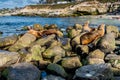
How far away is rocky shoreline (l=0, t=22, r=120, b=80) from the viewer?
15164 mm

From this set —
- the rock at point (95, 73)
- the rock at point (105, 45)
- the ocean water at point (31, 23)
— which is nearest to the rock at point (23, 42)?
the rock at point (105, 45)

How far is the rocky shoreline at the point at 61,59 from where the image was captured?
1516 centimetres

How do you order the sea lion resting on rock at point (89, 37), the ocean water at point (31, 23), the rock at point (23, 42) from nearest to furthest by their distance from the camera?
the rock at point (23, 42) < the sea lion resting on rock at point (89, 37) < the ocean water at point (31, 23)

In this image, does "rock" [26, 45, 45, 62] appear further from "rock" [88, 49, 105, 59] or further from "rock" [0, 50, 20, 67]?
"rock" [88, 49, 105, 59]

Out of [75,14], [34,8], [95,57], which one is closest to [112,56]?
[95,57]

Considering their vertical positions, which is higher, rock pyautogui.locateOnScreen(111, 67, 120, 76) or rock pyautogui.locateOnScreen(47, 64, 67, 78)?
rock pyautogui.locateOnScreen(47, 64, 67, 78)

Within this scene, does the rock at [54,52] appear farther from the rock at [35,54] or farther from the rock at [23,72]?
the rock at [23,72]

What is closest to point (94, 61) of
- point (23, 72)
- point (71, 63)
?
point (71, 63)

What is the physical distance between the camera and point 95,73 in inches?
591

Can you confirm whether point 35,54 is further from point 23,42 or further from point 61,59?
point 23,42

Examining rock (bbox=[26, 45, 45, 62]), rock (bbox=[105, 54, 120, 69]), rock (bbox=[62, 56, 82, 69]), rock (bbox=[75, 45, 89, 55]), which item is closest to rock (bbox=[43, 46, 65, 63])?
rock (bbox=[26, 45, 45, 62])

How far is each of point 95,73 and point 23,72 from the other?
3032 mm

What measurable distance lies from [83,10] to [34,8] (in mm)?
48519

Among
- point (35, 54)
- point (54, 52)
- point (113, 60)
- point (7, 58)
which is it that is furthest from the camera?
point (54, 52)
